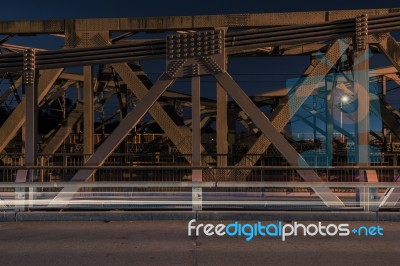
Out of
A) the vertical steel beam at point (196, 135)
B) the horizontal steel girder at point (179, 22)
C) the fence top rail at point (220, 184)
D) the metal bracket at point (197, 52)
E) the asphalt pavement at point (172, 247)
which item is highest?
the horizontal steel girder at point (179, 22)

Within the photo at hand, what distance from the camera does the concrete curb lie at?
9.64m

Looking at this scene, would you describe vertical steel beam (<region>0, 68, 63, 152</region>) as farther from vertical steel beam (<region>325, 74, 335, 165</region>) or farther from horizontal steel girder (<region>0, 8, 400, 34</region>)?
vertical steel beam (<region>325, 74, 335, 165</region>)

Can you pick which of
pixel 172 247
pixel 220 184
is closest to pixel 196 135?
pixel 220 184

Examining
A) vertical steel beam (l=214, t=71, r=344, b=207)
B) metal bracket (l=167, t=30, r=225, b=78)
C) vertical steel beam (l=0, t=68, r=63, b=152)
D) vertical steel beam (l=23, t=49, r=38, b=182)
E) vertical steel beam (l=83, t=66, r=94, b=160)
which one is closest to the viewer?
vertical steel beam (l=214, t=71, r=344, b=207)

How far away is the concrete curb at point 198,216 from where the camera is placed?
9.64 m

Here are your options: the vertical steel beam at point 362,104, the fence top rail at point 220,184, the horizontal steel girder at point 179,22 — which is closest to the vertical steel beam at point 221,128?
the horizontal steel girder at point 179,22

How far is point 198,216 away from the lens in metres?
9.77

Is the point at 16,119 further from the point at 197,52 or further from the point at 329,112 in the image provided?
the point at 329,112

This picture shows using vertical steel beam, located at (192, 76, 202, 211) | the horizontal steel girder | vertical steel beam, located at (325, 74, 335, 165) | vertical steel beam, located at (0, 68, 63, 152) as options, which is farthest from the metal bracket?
vertical steel beam, located at (325, 74, 335, 165)

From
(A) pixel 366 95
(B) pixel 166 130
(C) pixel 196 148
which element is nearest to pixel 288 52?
(B) pixel 166 130

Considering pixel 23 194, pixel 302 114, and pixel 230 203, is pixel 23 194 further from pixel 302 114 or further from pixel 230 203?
pixel 302 114

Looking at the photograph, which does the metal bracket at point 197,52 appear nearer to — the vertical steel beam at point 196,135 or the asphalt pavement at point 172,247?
the vertical steel beam at point 196,135

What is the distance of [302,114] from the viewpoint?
30.1 m

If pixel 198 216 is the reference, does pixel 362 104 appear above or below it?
above
